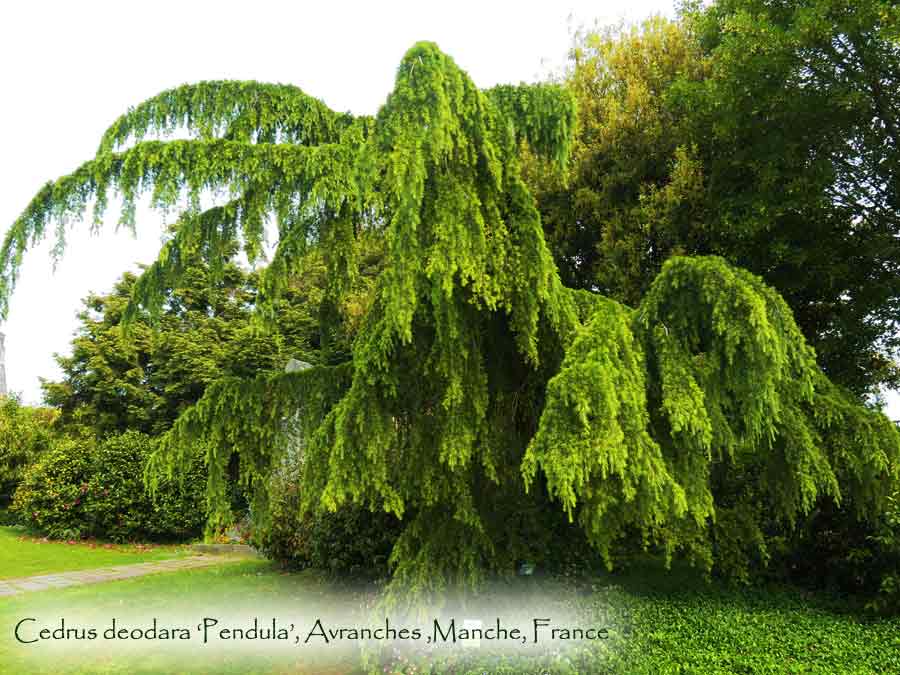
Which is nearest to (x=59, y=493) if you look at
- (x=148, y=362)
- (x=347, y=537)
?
(x=148, y=362)

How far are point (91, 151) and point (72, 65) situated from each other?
191 cm

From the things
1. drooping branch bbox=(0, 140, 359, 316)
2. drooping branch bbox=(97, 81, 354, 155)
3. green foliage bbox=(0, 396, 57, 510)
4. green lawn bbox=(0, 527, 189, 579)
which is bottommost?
green lawn bbox=(0, 527, 189, 579)

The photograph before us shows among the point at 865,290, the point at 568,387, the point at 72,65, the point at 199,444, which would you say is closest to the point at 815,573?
the point at 865,290

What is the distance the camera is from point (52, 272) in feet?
11.9

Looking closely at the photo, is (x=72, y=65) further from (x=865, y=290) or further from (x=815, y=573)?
(x=865, y=290)

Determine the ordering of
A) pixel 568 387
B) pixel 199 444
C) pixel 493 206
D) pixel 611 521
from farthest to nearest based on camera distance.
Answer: pixel 199 444 → pixel 493 206 → pixel 611 521 → pixel 568 387

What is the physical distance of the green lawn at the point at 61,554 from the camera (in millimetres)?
9375

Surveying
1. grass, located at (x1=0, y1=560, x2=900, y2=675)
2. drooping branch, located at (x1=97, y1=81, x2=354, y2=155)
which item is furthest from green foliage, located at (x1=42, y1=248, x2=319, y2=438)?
drooping branch, located at (x1=97, y1=81, x2=354, y2=155)

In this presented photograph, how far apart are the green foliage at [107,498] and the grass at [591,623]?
4868 mm

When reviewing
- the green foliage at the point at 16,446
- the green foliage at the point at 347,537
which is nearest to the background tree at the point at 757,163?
the green foliage at the point at 347,537

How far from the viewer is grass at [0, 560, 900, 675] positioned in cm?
411

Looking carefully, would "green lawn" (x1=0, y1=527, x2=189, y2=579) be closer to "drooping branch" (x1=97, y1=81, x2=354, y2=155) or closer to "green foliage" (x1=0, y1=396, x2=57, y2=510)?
"green foliage" (x1=0, y1=396, x2=57, y2=510)

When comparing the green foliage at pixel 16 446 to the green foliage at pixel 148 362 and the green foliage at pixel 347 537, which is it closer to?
the green foliage at pixel 148 362

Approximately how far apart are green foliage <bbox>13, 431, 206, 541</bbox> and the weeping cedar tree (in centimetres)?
845
